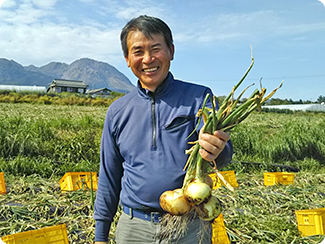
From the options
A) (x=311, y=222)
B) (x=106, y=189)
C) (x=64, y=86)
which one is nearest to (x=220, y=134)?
(x=106, y=189)

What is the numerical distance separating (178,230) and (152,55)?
90 cm

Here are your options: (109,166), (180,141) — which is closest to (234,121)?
(180,141)

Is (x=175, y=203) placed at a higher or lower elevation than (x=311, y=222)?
higher

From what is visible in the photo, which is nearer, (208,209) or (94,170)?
A: (208,209)

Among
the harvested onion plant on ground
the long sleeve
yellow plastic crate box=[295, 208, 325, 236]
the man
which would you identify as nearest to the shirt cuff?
the long sleeve

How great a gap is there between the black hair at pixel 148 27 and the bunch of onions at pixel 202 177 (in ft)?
1.54

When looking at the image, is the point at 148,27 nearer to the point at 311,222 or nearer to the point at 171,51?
the point at 171,51

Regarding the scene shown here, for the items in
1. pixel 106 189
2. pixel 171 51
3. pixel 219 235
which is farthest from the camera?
pixel 219 235

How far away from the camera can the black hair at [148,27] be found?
176 centimetres

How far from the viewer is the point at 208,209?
157cm

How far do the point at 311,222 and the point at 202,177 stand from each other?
252 cm

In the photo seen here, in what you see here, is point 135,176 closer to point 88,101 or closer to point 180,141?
point 180,141

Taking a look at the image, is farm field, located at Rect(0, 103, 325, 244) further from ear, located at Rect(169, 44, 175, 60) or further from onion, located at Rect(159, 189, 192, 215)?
ear, located at Rect(169, 44, 175, 60)

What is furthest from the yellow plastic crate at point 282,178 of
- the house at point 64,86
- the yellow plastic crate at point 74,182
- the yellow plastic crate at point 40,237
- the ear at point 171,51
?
the house at point 64,86
